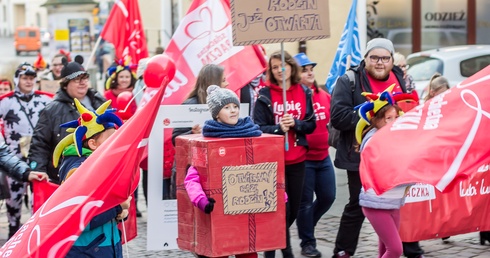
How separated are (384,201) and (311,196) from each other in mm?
1825

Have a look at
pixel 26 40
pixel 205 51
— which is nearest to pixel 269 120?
pixel 205 51

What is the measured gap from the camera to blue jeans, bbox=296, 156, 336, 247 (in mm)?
8438

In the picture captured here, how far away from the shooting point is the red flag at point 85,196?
5.23 meters

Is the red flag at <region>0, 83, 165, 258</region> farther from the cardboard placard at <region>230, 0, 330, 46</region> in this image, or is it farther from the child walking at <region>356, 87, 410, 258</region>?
the cardboard placard at <region>230, 0, 330, 46</region>

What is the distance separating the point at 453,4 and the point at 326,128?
12.2 meters

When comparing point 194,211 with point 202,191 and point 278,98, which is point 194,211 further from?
point 278,98

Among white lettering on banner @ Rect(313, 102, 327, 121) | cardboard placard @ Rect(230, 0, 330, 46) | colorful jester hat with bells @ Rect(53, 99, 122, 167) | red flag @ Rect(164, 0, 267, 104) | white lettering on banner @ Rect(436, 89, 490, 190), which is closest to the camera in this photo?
white lettering on banner @ Rect(436, 89, 490, 190)

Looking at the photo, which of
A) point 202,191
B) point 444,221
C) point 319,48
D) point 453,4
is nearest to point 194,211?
point 202,191

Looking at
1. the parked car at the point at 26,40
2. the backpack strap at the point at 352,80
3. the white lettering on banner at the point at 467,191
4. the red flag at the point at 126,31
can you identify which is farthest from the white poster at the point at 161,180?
the parked car at the point at 26,40

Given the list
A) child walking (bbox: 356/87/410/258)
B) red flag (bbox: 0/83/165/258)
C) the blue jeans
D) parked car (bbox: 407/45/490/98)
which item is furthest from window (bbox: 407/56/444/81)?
red flag (bbox: 0/83/165/258)

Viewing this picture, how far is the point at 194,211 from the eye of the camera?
255 inches

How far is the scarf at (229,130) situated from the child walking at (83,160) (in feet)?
2.31

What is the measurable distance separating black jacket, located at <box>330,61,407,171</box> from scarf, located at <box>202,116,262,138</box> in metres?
1.35

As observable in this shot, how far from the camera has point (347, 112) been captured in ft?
25.2
